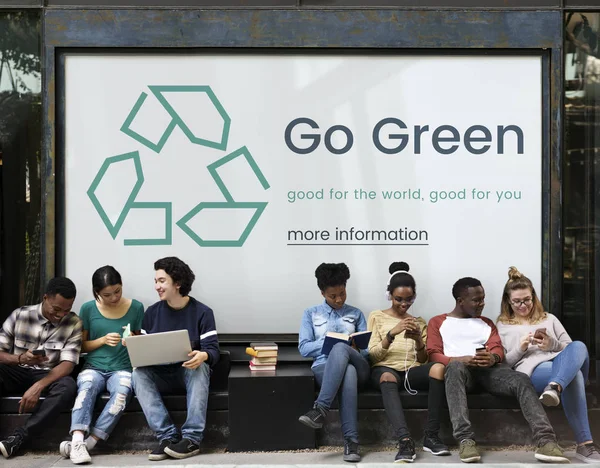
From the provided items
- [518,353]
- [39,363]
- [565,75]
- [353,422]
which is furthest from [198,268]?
[565,75]

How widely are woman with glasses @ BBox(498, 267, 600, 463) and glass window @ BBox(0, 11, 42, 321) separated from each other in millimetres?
4023

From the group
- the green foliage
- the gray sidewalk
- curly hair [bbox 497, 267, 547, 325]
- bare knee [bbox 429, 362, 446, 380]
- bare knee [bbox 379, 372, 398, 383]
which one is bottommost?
the gray sidewalk

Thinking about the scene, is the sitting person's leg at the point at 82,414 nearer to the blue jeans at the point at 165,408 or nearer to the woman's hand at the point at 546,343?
the blue jeans at the point at 165,408

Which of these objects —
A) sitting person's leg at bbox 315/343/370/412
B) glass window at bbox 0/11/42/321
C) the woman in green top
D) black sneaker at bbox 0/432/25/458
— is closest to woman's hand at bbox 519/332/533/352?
sitting person's leg at bbox 315/343/370/412

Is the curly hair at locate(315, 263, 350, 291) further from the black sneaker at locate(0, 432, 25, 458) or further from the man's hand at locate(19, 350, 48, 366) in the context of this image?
the black sneaker at locate(0, 432, 25, 458)

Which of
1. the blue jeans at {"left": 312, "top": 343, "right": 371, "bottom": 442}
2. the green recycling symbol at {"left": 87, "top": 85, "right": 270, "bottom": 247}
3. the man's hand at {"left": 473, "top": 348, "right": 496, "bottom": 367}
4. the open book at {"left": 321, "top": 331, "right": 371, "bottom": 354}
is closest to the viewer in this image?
the blue jeans at {"left": 312, "top": 343, "right": 371, "bottom": 442}

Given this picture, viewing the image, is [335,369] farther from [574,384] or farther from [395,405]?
[574,384]

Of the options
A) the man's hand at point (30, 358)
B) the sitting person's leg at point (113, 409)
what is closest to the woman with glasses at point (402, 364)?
the sitting person's leg at point (113, 409)

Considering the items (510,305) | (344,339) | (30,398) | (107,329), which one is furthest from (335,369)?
(30,398)

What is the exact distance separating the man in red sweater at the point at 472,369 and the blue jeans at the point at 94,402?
2354 mm

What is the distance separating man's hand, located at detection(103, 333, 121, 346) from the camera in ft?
20.7

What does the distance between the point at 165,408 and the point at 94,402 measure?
0.53 metres

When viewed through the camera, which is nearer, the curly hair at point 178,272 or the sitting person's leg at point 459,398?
the sitting person's leg at point 459,398

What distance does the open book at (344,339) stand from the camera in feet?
20.5
